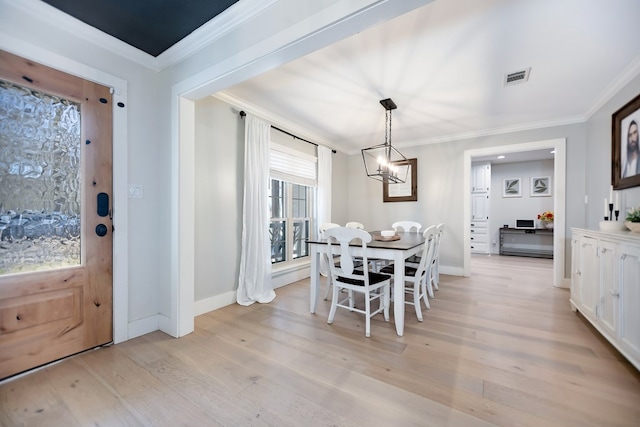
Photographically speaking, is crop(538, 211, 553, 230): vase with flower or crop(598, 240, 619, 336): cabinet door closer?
crop(598, 240, 619, 336): cabinet door

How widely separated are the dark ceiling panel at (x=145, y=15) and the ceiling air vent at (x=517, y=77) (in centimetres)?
260

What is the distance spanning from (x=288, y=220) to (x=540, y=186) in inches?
261

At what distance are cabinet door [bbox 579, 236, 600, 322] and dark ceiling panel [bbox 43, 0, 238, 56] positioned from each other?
356cm

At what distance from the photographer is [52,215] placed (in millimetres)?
1869

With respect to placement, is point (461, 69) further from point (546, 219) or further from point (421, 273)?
point (546, 219)

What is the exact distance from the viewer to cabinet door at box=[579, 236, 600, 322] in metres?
2.27

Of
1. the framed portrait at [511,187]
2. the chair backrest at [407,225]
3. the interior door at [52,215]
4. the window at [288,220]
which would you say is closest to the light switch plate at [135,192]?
the interior door at [52,215]

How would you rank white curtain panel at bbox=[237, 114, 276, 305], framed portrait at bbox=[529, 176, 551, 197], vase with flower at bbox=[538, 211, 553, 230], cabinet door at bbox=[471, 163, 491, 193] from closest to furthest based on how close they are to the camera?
white curtain panel at bbox=[237, 114, 276, 305], vase with flower at bbox=[538, 211, 553, 230], framed portrait at bbox=[529, 176, 551, 197], cabinet door at bbox=[471, 163, 491, 193]

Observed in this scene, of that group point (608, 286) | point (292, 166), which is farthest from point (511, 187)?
point (292, 166)

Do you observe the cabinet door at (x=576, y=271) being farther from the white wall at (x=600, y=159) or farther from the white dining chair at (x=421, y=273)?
the white dining chair at (x=421, y=273)

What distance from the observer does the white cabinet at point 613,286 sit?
67.2 inches

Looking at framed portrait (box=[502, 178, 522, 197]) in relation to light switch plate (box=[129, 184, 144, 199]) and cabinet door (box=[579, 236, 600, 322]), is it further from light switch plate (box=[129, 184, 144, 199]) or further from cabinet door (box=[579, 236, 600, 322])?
light switch plate (box=[129, 184, 144, 199])

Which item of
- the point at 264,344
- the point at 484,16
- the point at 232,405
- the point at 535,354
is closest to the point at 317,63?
the point at 484,16

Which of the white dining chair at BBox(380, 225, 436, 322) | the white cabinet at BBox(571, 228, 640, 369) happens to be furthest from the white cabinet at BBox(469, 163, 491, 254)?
the white dining chair at BBox(380, 225, 436, 322)
